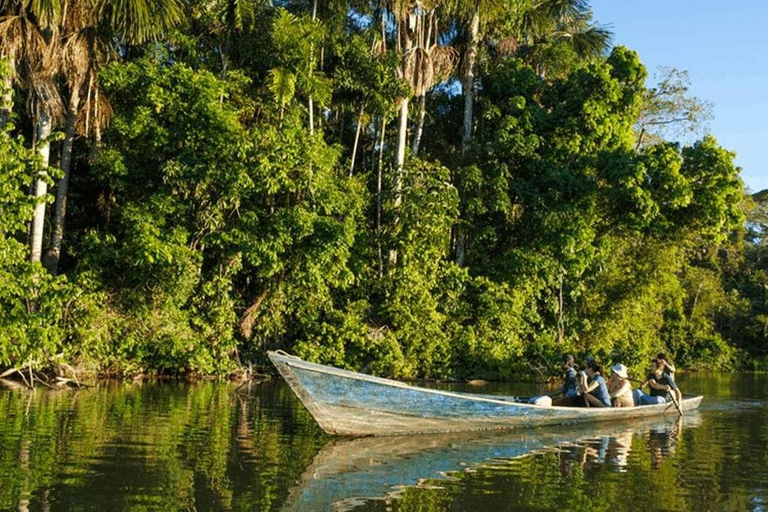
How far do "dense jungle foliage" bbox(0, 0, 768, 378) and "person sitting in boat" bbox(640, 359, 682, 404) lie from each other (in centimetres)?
854

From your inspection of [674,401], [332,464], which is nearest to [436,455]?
[332,464]

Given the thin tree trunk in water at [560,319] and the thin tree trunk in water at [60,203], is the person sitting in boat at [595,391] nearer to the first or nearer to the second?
the thin tree trunk in water at [560,319]

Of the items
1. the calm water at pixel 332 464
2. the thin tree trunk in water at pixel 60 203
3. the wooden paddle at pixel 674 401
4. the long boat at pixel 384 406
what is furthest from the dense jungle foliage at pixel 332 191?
the wooden paddle at pixel 674 401

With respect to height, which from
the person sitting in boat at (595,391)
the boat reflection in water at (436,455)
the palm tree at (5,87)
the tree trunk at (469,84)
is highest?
the tree trunk at (469,84)

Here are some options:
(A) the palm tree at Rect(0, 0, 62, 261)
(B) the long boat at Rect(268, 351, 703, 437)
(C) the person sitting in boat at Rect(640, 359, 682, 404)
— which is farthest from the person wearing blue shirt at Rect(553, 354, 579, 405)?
(A) the palm tree at Rect(0, 0, 62, 261)

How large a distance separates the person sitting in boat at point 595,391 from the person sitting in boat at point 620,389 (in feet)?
1.50

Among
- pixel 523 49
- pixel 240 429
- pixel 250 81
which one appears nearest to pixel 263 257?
pixel 250 81

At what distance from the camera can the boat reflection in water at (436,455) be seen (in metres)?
9.17

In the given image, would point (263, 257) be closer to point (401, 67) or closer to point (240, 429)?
point (401, 67)

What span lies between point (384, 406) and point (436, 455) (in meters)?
1.49

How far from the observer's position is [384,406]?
1305 centimetres

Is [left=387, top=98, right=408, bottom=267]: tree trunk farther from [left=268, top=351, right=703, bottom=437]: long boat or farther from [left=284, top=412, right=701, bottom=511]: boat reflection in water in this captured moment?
[left=268, top=351, right=703, bottom=437]: long boat

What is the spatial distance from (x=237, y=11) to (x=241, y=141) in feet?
13.5

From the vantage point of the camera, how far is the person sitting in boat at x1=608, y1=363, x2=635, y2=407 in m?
17.2
